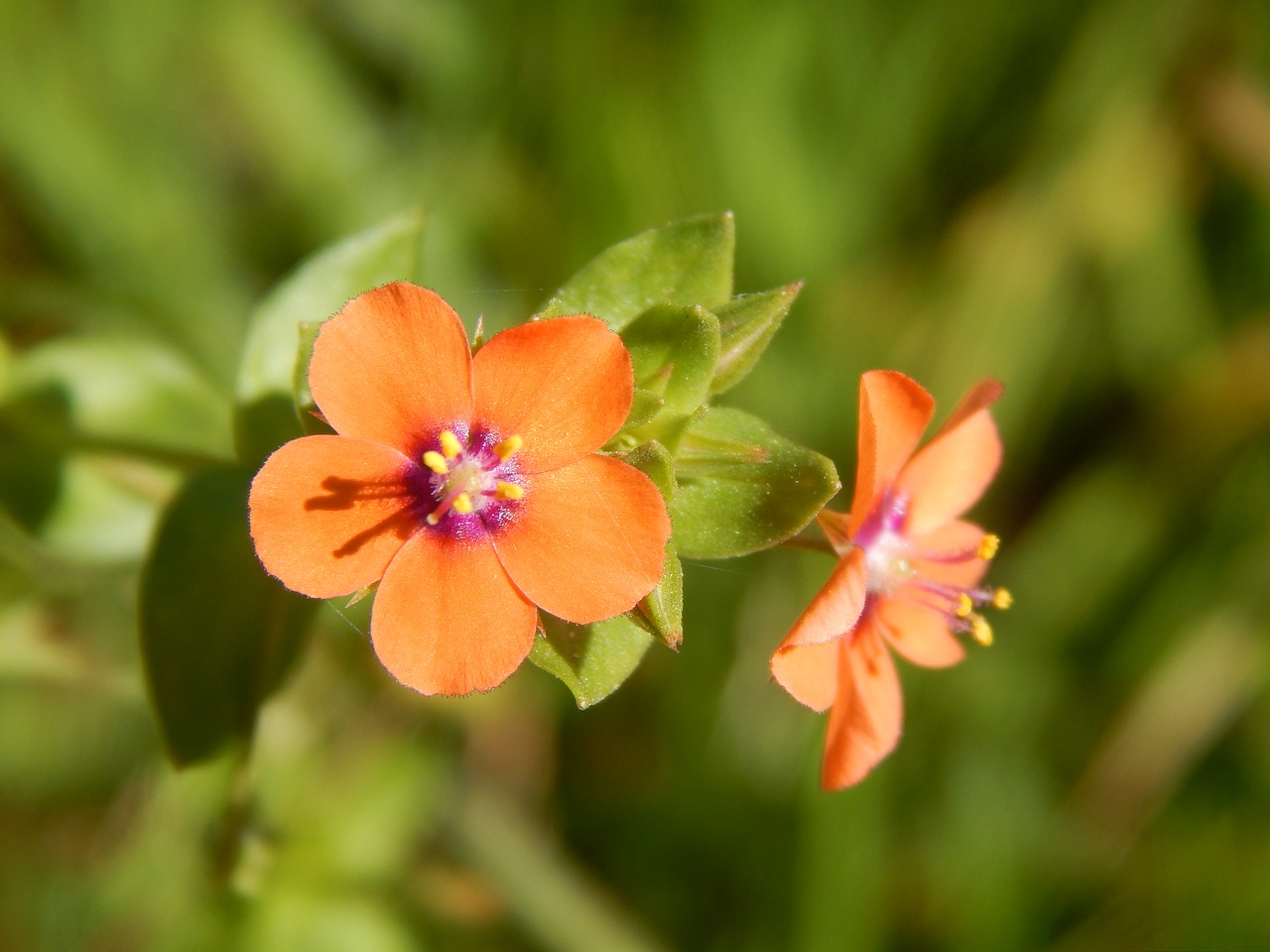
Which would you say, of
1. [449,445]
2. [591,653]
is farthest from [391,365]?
[591,653]

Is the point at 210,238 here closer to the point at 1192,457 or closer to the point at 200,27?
the point at 200,27

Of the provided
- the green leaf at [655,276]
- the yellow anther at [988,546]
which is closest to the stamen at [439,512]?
the green leaf at [655,276]

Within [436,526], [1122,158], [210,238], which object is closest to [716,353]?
[436,526]

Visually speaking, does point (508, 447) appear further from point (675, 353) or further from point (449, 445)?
point (675, 353)

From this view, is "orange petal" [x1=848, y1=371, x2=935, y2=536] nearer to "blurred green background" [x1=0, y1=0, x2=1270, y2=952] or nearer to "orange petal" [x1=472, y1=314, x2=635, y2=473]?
"orange petal" [x1=472, y1=314, x2=635, y2=473]

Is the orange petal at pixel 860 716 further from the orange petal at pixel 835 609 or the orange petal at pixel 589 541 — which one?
the orange petal at pixel 589 541

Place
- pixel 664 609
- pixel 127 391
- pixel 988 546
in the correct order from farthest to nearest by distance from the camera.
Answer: pixel 127 391 → pixel 988 546 → pixel 664 609
